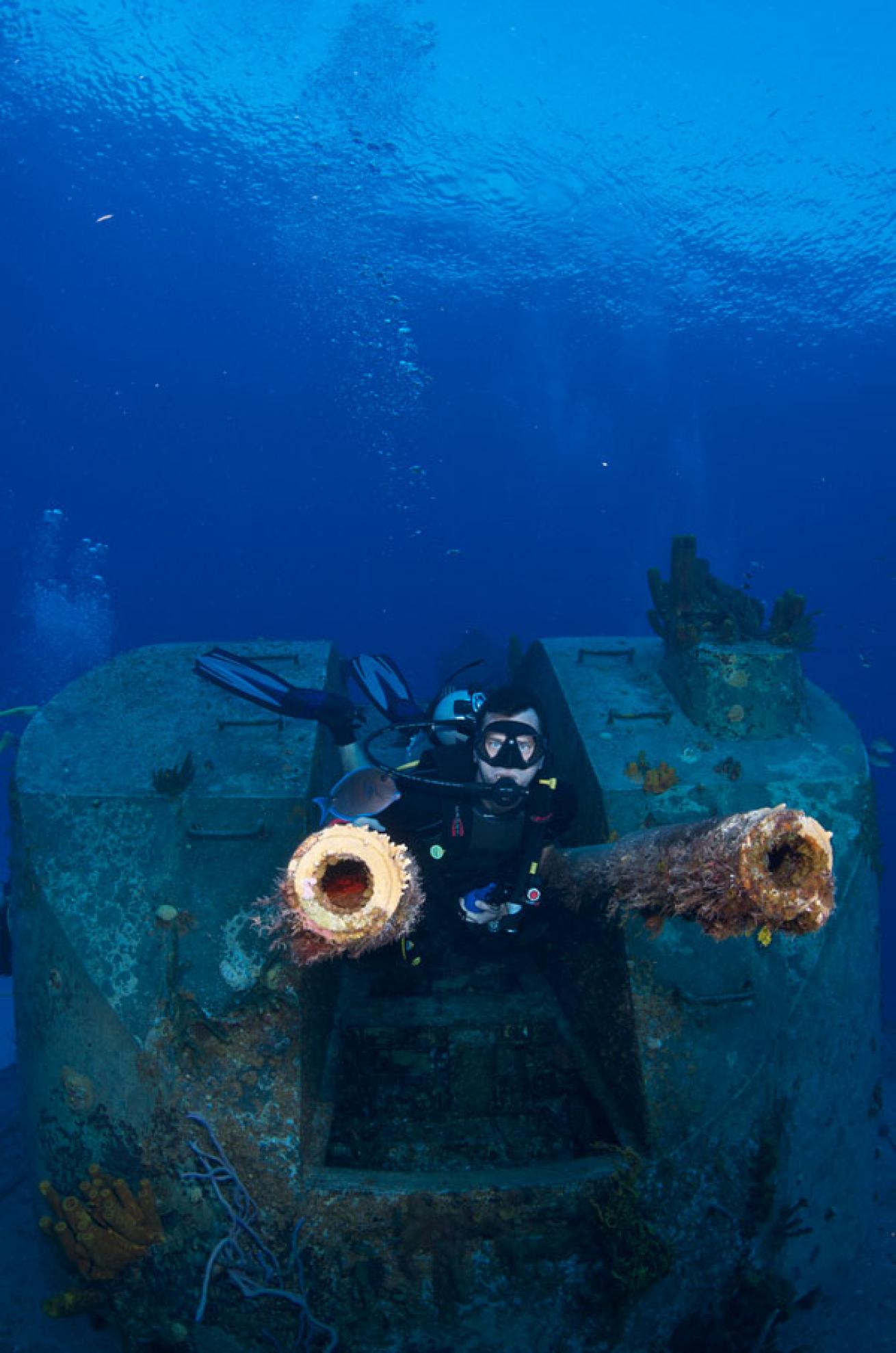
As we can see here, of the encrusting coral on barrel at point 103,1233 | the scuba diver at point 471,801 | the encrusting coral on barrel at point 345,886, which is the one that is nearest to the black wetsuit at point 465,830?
the scuba diver at point 471,801

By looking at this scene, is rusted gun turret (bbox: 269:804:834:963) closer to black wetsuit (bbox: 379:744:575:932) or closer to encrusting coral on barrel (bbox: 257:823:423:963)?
encrusting coral on barrel (bbox: 257:823:423:963)

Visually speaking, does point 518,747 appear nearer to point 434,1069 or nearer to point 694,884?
point 434,1069

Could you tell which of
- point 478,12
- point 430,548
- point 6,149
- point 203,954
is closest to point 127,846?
point 203,954

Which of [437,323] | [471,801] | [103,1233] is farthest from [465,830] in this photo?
[437,323]

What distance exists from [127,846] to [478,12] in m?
40.9

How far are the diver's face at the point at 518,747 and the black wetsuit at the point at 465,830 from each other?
0.31ft

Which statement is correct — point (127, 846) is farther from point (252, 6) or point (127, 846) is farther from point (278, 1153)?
point (252, 6)

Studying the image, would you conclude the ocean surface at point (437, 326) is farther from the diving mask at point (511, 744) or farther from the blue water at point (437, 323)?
the diving mask at point (511, 744)

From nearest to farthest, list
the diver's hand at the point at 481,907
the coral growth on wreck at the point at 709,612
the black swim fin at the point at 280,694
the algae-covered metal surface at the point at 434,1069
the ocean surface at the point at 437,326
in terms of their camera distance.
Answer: the algae-covered metal surface at the point at 434,1069 → the diver's hand at the point at 481,907 → the black swim fin at the point at 280,694 → the coral growth on wreck at the point at 709,612 → the ocean surface at the point at 437,326

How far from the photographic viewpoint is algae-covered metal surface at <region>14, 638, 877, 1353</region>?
9.45ft

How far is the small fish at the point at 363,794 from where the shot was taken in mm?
3648

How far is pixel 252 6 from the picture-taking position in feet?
102

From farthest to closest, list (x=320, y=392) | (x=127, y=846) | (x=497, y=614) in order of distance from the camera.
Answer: (x=497, y=614)
(x=320, y=392)
(x=127, y=846)

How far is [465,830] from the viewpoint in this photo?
12.4ft
